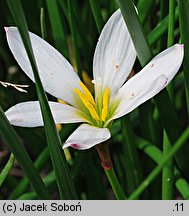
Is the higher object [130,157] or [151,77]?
[151,77]

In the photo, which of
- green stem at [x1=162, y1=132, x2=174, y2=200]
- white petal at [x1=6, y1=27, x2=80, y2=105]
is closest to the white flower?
white petal at [x1=6, y1=27, x2=80, y2=105]

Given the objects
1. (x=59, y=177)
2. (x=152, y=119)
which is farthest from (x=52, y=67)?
(x=152, y=119)

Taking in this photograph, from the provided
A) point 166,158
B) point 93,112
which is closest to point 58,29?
point 93,112

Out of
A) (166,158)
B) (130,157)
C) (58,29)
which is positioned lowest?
(130,157)

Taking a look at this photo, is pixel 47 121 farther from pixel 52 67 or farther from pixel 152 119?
pixel 152 119

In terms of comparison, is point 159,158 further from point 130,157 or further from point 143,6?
point 143,6

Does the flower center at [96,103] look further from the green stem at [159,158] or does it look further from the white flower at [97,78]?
the green stem at [159,158]

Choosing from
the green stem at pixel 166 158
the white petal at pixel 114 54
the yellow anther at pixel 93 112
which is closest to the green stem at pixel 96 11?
the white petal at pixel 114 54
